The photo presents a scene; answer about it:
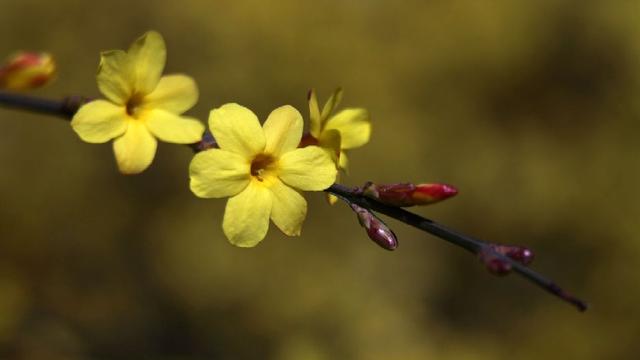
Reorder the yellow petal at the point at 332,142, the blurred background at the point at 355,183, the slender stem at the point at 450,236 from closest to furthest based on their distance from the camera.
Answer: the slender stem at the point at 450,236, the yellow petal at the point at 332,142, the blurred background at the point at 355,183

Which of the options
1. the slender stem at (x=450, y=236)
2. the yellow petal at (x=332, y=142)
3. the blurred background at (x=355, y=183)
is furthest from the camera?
the blurred background at (x=355, y=183)

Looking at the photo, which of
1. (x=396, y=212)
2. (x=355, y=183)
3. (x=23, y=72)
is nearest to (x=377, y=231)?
(x=396, y=212)

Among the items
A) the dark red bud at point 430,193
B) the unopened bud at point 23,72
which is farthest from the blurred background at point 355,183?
the dark red bud at point 430,193

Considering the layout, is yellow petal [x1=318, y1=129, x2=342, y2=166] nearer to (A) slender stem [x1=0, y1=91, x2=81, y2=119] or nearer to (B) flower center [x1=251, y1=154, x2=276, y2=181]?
(B) flower center [x1=251, y1=154, x2=276, y2=181]

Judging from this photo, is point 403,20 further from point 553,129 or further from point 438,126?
point 553,129

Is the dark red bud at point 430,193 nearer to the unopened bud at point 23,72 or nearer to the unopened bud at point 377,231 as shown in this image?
the unopened bud at point 377,231

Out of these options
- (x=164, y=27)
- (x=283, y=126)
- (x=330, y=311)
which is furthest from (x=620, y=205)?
(x=283, y=126)
